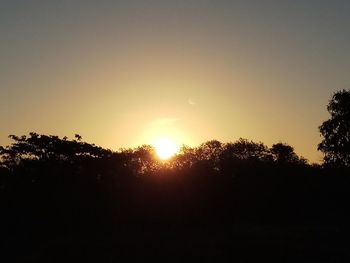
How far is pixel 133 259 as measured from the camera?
→ 28.5 m

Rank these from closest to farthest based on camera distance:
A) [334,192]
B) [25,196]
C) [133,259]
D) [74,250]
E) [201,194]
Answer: [133,259], [74,250], [25,196], [201,194], [334,192]

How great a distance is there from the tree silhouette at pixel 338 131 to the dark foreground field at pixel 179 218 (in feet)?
7.33

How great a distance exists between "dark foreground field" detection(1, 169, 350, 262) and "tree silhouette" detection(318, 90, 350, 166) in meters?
2.24

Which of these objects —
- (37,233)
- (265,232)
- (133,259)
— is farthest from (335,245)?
(37,233)

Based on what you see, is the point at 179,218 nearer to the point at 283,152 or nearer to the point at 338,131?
the point at 338,131

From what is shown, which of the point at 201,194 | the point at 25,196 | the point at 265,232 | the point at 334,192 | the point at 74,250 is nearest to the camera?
the point at 74,250

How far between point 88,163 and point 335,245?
87.1ft

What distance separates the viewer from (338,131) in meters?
57.0

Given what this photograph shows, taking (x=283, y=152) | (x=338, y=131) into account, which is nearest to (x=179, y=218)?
(x=338, y=131)

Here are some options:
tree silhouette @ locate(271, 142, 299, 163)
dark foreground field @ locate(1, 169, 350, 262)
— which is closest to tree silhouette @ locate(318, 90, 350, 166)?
dark foreground field @ locate(1, 169, 350, 262)

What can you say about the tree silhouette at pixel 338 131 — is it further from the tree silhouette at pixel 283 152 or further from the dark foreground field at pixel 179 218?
the tree silhouette at pixel 283 152

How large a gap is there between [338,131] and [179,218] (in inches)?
881

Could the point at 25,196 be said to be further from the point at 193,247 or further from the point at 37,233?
the point at 193,247

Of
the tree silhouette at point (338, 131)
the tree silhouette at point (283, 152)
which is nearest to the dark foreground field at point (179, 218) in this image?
the tree silhouette at point (338, 131)
